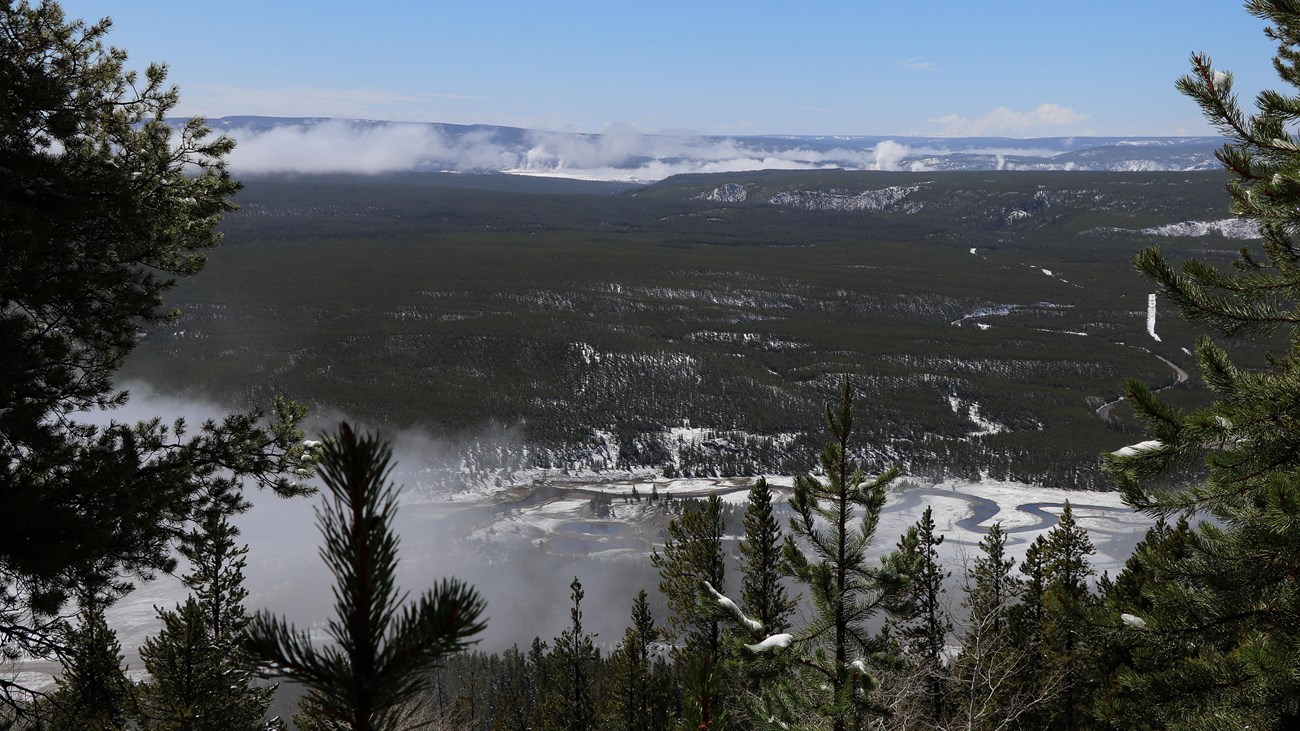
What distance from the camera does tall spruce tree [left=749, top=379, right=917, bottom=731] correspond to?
30.9ft

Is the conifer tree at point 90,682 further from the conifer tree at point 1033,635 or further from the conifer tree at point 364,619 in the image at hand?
the conifer tree at point 1033,635

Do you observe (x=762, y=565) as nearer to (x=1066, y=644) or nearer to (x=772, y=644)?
(x=1066, y=644)

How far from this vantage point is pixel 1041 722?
2556 cm

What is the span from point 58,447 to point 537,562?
9266cm

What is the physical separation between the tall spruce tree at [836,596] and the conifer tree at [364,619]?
668cm

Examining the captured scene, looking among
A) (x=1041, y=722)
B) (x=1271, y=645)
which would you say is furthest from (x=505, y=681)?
(x=1271, y=645)

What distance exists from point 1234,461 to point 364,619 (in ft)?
23.7

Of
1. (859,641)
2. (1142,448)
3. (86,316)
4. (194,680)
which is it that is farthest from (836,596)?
(194,680)

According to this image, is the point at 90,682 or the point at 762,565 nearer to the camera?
the point at 90,682

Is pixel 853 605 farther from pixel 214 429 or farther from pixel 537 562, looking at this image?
pixel 537 562

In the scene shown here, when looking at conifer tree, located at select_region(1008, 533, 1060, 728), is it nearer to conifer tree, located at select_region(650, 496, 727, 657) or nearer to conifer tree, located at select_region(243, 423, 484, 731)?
conifer tree, located at select_region(650, 496, 727, 657)

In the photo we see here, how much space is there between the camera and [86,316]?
10.4 metres

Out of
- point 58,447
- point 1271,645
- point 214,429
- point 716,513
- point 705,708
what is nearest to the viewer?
point 705,708

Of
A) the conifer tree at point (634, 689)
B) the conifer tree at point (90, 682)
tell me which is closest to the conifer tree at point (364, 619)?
the conifer tree at point (90, 682)
